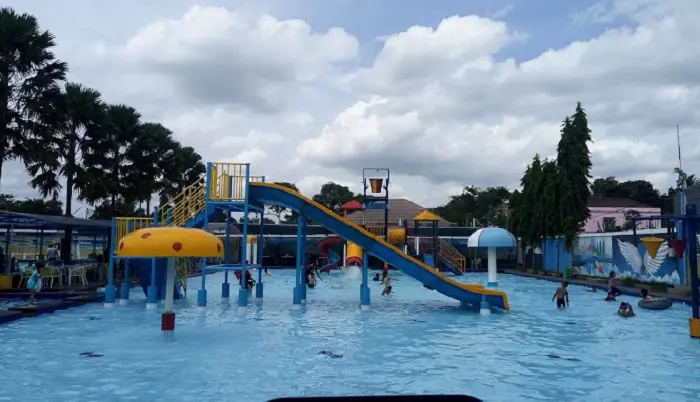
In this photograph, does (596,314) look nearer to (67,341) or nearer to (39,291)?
(67,341)

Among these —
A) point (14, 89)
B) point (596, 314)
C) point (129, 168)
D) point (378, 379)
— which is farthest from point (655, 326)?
point (129, 168)

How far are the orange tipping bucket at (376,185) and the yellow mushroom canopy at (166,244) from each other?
12291 millimetres

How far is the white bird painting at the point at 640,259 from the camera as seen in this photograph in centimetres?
2511

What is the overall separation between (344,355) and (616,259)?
77.0ft

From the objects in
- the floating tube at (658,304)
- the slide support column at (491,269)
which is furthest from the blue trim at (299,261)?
the floating tube at (658,304)

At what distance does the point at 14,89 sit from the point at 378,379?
18434mm

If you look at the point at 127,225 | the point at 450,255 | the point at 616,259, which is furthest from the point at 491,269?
the point at 450,255

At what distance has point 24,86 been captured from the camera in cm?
2095

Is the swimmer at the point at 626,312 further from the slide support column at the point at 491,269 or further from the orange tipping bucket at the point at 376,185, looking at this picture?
the orange tipping bucket at the point at 376,185

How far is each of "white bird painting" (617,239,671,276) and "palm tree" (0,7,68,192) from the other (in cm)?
2458

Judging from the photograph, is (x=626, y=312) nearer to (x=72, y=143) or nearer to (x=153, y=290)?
(x=153, y=290)

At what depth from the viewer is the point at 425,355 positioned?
11.1m

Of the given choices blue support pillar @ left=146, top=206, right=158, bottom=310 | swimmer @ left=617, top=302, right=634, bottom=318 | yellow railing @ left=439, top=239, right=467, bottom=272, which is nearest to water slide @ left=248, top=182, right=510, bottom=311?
blue support pillar @ left=146, top=206, right=158, bottom=310

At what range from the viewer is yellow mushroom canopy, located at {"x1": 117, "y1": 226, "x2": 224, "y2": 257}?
37.9 ft
